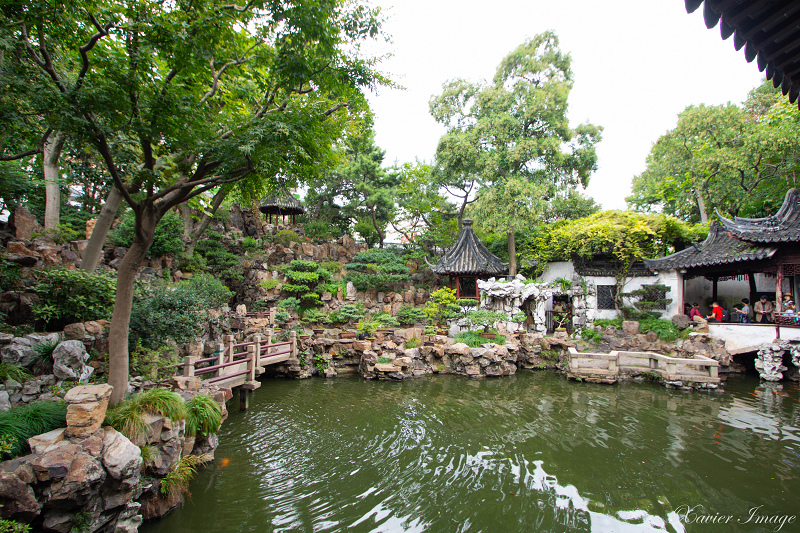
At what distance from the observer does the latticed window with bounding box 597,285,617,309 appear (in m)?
16.4

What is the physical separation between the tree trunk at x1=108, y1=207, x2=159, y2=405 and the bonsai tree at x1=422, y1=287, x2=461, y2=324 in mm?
11853

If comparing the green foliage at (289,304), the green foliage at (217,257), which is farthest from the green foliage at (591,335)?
the green foliage at (217,257)

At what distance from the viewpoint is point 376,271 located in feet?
62.6

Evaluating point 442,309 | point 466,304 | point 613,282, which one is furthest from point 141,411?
point 613,282

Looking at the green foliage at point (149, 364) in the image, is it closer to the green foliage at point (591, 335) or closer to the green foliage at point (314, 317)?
the green foliage at point (314, 317)

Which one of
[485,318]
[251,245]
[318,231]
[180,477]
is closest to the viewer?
[180,477]

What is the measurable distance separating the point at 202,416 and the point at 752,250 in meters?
17.1

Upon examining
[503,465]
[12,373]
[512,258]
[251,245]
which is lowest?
[503,465]

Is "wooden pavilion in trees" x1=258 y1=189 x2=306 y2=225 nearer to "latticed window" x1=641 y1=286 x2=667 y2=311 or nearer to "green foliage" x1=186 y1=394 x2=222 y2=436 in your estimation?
"green foliage" x1=186 y1=394 x2=222 y2=436

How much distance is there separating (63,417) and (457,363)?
10.8 m

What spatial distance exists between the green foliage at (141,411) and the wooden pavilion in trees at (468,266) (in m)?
13.1

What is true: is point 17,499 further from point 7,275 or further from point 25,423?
point 7,275

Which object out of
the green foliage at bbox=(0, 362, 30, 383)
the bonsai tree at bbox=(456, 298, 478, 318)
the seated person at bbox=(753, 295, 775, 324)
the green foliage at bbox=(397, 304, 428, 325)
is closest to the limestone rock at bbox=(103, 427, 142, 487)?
the green foliage at bbox=(0, 362, 30, 383)

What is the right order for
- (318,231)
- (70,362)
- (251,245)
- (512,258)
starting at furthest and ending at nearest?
1. (318,231)
2. (251,245)
3. (512,258)
4. (70,362)
